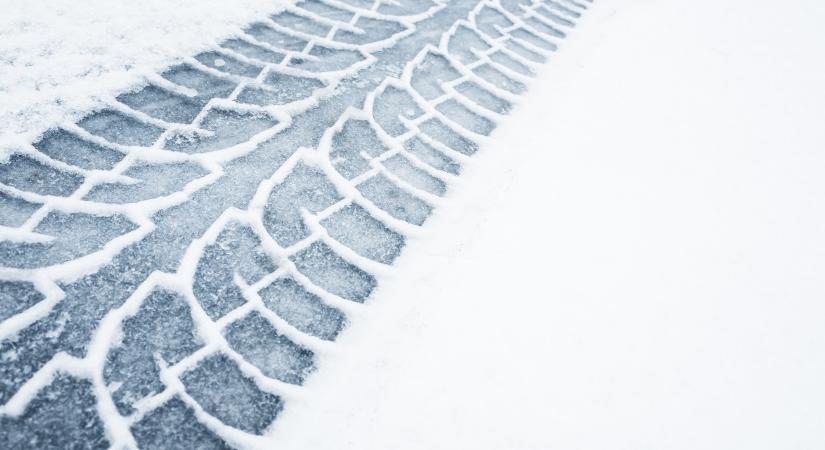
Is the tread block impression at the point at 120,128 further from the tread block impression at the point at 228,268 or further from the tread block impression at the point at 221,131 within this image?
the tread block impression at the point at 228,268

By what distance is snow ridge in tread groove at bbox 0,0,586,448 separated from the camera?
1229 mm

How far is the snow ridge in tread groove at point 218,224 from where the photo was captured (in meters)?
1.23

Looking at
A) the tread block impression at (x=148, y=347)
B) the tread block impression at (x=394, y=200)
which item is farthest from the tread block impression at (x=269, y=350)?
the tread block impression at (x=394, y=200)

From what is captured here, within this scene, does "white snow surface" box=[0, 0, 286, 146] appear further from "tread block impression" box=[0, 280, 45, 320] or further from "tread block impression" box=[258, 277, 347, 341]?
"tread block impression" box=[258, 277, 347, 341]

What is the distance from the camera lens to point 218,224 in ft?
5.43

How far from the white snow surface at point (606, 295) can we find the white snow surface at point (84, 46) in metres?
1.52

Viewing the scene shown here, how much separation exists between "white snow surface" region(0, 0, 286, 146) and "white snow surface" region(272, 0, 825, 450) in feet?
4.98

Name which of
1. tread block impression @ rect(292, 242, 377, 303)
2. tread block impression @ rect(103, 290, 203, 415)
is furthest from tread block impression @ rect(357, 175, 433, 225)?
tread block impression @ rect(103, 290, 203, 415)

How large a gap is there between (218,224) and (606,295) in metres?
1.43

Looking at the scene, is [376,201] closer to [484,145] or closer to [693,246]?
[484,145]

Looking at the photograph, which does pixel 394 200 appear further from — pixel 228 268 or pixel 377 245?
pixel 228 268

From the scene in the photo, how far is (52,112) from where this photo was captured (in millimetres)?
1852

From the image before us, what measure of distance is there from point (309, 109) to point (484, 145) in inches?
34.1

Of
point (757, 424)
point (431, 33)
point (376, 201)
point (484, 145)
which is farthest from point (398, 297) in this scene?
point (431, 33)
